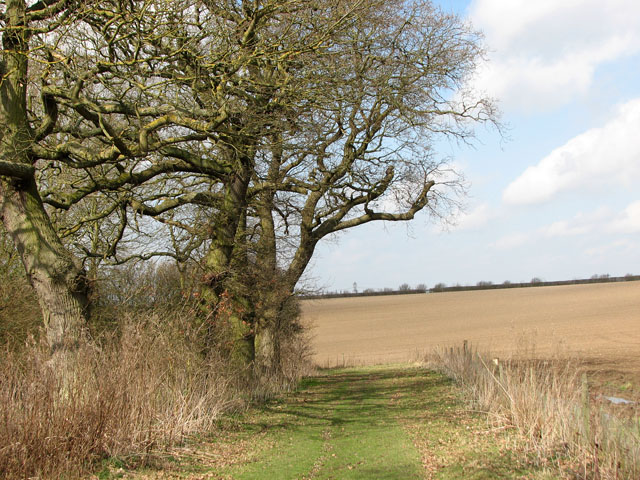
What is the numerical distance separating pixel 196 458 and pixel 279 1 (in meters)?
7.50

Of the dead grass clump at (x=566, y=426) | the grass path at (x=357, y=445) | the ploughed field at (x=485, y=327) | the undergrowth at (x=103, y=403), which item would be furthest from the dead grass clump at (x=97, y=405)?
the ploughed field at (x=485, y=327)

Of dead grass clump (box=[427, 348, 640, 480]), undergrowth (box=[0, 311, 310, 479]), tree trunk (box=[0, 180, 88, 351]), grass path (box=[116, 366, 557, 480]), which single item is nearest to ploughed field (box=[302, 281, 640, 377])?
dead grass clump (box=[427, 348, 640, 480])

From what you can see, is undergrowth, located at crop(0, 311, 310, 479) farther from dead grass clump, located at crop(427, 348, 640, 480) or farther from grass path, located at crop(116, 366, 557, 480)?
dead grass clump, located at crop(427, 348, 640, 480)

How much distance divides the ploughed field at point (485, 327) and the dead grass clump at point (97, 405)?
17.4 ft

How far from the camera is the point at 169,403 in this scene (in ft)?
27.8

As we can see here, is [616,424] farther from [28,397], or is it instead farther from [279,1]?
[279,1]

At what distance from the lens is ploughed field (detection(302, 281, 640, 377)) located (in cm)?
2492

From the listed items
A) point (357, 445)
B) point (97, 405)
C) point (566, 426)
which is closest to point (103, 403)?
point (97, 405)

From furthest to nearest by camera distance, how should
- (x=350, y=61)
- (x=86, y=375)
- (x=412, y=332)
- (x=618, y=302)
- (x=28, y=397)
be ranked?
(x=618, y=302) → (x=412, y=332) → (x=350, y=61) → (x=86, y=375) → (x=28, y=397)

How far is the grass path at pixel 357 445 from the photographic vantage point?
22.2 feet

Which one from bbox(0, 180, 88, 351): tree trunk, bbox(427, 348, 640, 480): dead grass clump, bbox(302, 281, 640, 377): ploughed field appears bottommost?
bbox(302, 281, 640, 377): ploughed field

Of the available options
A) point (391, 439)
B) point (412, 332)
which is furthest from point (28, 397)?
point (412, 332)

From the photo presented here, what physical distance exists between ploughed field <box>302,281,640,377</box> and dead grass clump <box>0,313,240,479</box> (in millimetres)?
5295

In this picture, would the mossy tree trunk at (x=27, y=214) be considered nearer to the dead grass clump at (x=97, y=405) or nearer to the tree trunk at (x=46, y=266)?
the tree trunk at (x=46, y=266)
